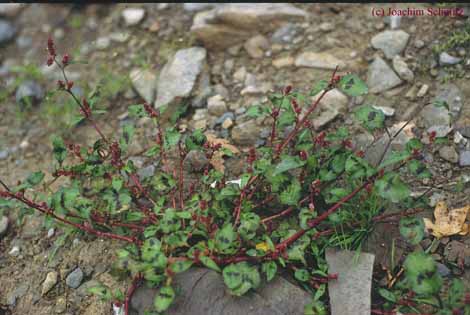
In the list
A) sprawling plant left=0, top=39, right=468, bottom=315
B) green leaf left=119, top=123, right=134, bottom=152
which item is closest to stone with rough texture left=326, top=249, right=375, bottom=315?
sprawling plant left=0, top=39, right=468, bottom=315

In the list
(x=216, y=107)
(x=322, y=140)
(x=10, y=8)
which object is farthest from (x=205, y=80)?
(x=10, y=8)

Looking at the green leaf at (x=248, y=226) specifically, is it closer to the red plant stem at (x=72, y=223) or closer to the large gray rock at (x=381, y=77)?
the red plant stem at (x=72, y=223)

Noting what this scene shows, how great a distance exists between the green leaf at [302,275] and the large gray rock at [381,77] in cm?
156

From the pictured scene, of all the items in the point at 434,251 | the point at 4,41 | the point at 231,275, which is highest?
the point at 4,41

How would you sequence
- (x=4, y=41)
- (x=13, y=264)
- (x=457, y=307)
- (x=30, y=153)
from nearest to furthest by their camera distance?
(x=457, y=307) → (x=13, y=264) → (x=30, y=153) → (x=4, y=41)

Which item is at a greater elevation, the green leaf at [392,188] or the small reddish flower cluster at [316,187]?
the green leaf at [392,188]

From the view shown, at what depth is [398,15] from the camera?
4176mm

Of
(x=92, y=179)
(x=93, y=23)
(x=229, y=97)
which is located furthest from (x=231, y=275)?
(x=93, y=23)

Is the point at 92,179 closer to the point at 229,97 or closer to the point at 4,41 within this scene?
the point at 229,97

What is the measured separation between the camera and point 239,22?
437 cm

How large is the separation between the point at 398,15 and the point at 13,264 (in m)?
3.24

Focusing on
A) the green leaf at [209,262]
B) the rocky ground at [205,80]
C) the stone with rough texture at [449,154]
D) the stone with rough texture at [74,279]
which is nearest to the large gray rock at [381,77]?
the rocky ground at [205,80]

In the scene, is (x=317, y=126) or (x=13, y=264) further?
(x=317, y=126)

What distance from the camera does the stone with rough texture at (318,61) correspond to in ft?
13.3
